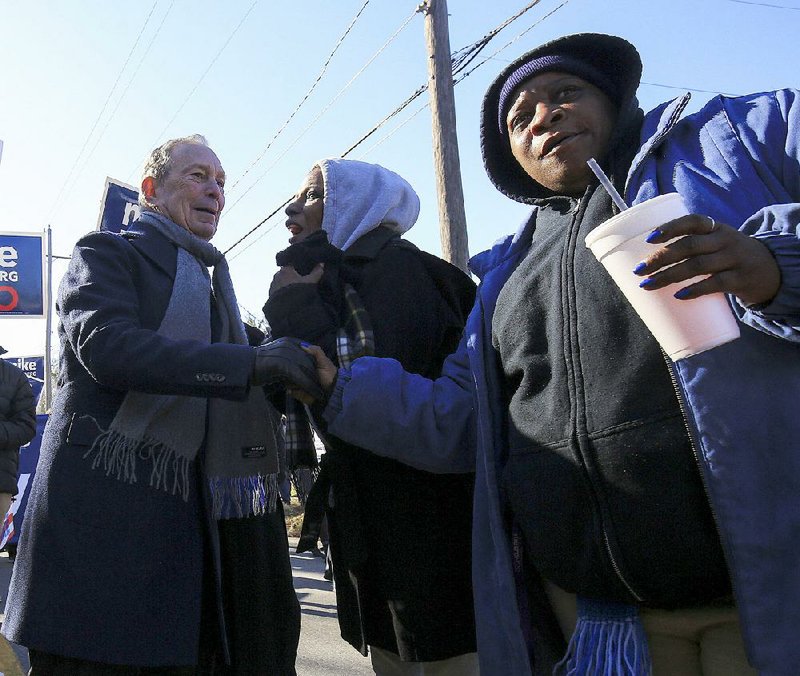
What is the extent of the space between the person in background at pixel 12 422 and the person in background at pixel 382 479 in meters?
3.92

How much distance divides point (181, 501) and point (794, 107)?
1798 millimetres

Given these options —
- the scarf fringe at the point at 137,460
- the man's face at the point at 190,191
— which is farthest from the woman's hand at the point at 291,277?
the scarf fringe at the point at 137,460

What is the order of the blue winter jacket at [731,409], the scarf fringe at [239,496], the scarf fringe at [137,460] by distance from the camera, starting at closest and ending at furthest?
the blue winter jacket at [731,409] < the scarf fringe at [137,460] < the scarf fringe at [239,496]

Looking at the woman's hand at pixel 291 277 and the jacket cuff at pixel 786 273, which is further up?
the woman's hand at pixel 291 277

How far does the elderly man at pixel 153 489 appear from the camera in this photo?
2.02 m

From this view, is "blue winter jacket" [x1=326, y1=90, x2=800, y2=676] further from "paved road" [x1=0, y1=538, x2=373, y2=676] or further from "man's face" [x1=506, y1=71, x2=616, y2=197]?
"paved road" [x1=0, y1=538, x2=373, y2=676]

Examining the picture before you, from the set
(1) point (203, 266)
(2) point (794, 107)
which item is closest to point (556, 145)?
(2) point (794, 107)

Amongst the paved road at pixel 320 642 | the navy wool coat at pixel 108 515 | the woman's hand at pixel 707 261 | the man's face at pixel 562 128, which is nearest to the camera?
the woman's hand at pixel 707 261

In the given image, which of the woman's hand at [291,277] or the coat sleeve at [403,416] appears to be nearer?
the coat sleeve at [403,416]

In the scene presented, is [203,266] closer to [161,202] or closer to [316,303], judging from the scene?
[161,202]

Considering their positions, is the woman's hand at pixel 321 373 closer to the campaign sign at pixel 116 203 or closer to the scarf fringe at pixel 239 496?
the scarf fringe at pixel 239 496

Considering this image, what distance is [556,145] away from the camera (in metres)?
1.82

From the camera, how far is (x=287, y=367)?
1965 millimetres

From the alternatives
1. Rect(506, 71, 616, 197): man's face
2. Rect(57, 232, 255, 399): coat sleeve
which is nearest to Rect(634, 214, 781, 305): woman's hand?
Rect(506, 71, 616, 197): man's face
